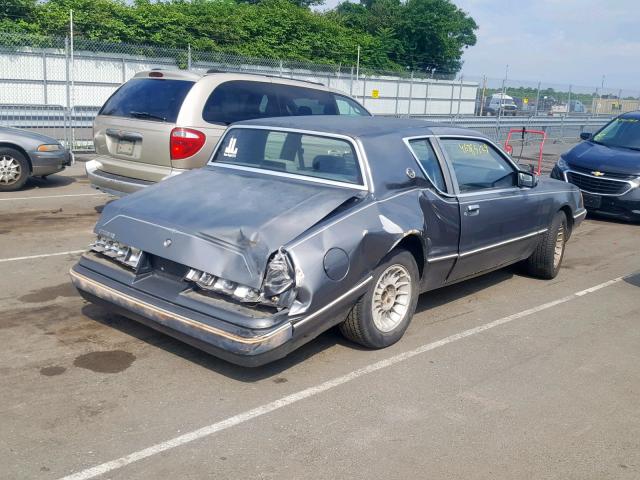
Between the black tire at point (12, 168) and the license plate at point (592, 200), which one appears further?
the license plate at point (592, 200)

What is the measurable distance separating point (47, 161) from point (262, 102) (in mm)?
4341

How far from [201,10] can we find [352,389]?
29895 mm

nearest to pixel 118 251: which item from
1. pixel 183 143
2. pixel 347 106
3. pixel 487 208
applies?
pixel 183 143

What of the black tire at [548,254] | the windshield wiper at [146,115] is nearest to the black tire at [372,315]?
the black tire at [548,254]

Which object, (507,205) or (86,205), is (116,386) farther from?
(86,205)

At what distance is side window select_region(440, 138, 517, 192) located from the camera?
6.20 m

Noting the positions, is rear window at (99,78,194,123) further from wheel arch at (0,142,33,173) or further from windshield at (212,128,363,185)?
wheel arch at (0,142,33,173)

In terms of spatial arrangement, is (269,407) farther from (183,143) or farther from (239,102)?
(239,102)

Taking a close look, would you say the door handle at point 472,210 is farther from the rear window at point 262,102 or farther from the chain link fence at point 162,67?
the chain link fence at point 162,67

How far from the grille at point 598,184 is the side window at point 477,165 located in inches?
201

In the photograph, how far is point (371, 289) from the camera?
4.97 metres

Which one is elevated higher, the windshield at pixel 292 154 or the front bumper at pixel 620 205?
the windshield at pixel 292 154

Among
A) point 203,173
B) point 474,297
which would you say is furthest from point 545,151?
point 203,173

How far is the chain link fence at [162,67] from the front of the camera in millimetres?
16125
